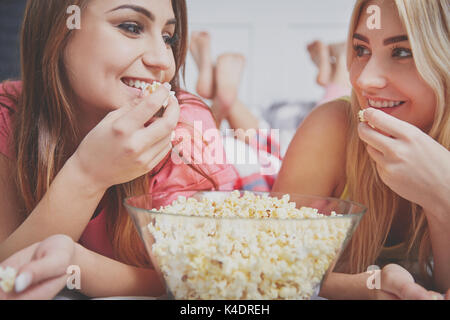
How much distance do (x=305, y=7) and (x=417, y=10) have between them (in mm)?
806

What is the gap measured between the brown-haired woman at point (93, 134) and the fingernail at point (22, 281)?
0.39 ft

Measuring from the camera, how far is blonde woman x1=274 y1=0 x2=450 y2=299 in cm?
67

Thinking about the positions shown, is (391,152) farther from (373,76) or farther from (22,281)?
(22,281)

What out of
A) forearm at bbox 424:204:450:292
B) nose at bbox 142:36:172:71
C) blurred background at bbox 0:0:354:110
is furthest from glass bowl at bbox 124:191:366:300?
blurred background at bbox 0:0:354:110

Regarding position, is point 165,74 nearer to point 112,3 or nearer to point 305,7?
point 112,3

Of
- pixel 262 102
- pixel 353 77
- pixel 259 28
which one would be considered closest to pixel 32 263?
pixel 353 77

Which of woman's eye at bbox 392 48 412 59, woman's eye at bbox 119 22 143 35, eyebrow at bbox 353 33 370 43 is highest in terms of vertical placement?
woman's eye at bbox 119 22 143 35

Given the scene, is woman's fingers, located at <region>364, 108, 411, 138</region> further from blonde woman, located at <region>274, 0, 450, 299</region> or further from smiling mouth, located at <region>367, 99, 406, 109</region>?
smiling mouth, located at <region>367, 99, 406, 109</region>

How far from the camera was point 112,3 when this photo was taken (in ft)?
2.53

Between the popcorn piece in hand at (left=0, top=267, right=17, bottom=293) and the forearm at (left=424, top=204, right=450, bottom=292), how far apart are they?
25.0 inches

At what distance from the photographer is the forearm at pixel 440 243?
Answer: 0.72m

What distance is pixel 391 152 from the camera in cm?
68

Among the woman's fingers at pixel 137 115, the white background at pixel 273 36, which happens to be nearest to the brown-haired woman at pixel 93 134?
the woman's fingers at pixel 137 115

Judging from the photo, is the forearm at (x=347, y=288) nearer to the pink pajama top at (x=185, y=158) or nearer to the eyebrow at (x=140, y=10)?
the pink pajama top at (x=185, y=158)
